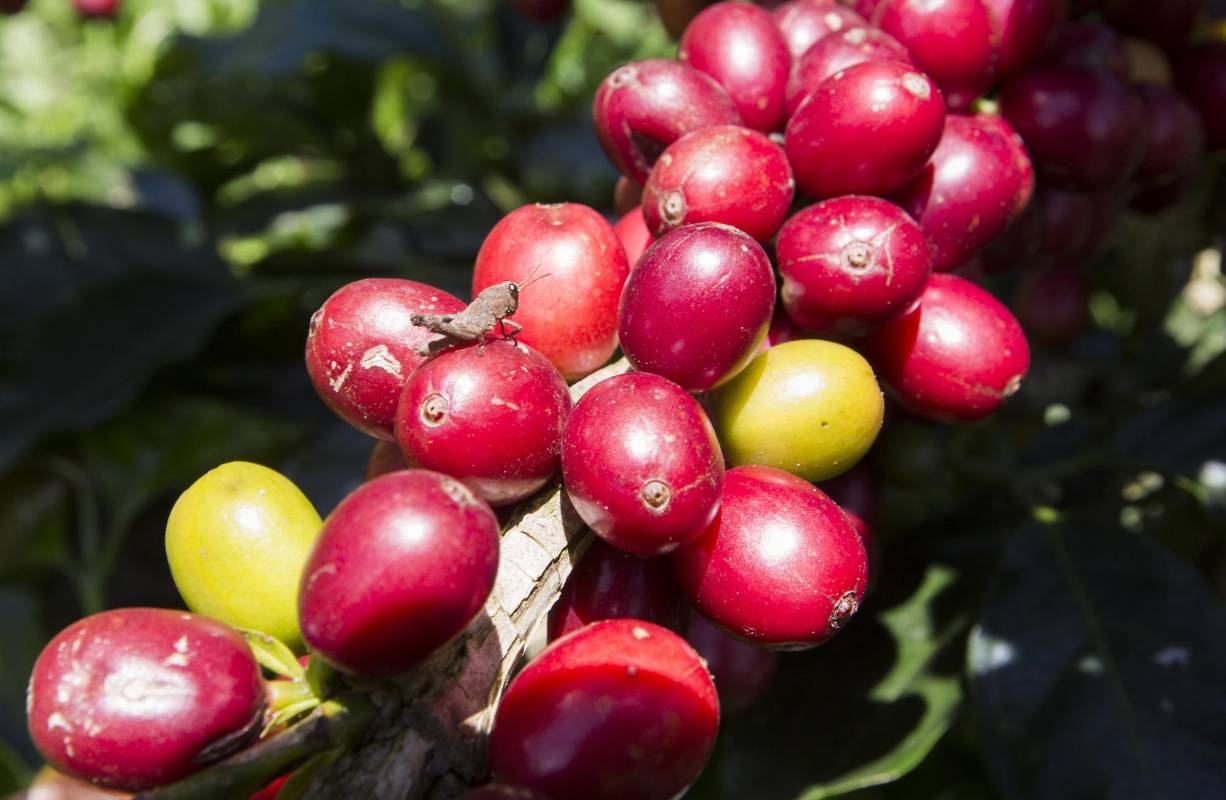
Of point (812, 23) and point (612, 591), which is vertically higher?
point (812, 23)

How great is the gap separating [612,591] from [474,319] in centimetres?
31

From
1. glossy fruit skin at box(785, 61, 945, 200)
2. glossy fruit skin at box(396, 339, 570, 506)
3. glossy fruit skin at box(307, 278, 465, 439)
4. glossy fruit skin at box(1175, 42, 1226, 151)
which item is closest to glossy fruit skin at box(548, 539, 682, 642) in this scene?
glossy fruit skin at box(396, 339, 570, 506)

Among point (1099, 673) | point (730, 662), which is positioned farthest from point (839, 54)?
point (1099, 673)

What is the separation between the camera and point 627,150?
1.29 metres

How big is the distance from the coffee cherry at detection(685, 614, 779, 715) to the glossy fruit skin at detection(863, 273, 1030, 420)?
419 mm

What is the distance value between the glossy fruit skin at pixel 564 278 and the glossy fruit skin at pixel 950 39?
51cm

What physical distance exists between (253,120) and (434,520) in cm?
270

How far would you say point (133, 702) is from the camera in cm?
82

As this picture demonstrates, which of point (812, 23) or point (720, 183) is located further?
point (812, 23)

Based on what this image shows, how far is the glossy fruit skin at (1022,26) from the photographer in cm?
138

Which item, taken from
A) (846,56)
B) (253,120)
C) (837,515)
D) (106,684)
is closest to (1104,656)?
(837,515)

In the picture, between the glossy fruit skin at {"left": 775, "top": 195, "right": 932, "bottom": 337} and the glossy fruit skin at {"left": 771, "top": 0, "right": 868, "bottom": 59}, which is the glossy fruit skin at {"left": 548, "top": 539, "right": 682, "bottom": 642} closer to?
the glossy fruit skin at {"left": 775, "top": 195, "right": 932, "bottom": 337}

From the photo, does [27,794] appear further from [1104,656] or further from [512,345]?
[1104,656]

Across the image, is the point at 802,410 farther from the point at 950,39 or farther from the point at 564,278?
the point at 950,39
